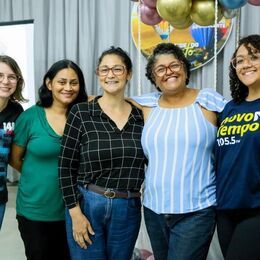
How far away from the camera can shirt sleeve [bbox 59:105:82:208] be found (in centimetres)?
144

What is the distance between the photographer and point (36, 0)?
3.72 m

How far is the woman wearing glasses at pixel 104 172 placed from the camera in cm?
141

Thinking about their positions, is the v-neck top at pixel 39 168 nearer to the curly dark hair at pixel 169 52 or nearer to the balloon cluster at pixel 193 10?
the curly dark hair at pixel 169 52

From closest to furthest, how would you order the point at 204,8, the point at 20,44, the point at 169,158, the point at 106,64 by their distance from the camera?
the point at 169,158
the point at 106,64
the point at 204,8
the point at 20,44

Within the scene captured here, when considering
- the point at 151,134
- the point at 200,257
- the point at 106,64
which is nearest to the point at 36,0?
the point at 106,64

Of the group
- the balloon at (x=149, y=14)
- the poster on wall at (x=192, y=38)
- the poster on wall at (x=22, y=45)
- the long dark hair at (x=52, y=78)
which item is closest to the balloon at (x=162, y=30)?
the poster on wall at (x=192, y=38)

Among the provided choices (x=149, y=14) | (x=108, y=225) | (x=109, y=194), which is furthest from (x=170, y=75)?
(x=149, y=14)

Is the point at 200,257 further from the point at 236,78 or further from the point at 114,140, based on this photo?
the point at 236,78

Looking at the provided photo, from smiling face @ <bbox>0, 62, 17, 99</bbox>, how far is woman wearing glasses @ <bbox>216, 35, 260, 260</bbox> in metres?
0.97

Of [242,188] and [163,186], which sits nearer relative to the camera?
[242,188]

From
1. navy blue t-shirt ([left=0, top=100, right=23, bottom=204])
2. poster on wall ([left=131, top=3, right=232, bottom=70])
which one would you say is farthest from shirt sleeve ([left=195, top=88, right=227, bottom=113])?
poster on wall ([left=131, top=3, right=232, bottom=70])

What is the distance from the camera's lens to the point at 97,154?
140 centimetres

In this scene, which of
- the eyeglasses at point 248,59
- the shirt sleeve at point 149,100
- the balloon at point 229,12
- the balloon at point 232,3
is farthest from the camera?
the balloon at point 229,12

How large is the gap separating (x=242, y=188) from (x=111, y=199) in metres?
0.49
